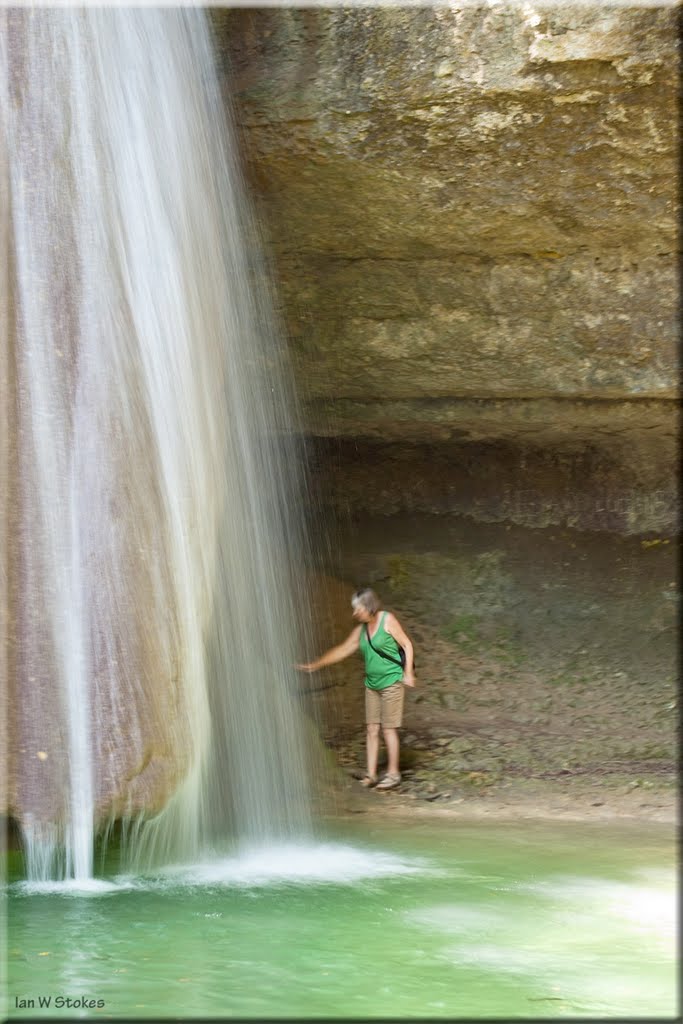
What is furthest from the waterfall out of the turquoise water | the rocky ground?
the rocky ground

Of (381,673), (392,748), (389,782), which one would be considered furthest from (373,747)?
(381,673)

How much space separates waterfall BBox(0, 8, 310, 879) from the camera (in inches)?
206

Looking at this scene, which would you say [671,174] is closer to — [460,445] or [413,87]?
[413,87]

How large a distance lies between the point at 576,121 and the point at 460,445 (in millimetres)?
3936

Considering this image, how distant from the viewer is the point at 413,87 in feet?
22.5

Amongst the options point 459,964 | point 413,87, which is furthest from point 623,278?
point 459,964

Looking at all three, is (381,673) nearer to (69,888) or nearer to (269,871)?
(269,871)

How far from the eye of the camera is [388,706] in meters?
8.34

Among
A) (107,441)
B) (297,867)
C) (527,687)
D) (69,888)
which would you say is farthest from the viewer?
(527,687)

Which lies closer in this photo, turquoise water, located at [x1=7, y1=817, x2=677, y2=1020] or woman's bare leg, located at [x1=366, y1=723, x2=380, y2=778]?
turquoise water, located at [x1=7, y1=817, x2=677, y2=1020]

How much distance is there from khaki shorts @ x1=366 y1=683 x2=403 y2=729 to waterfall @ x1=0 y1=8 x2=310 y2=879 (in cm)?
188

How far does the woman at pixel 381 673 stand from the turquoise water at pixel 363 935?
1.61 metres

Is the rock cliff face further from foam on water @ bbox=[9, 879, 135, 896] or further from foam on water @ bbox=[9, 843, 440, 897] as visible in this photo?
foam on water @ bbox=[9, 879, 135, 896]

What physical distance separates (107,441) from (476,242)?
360cm
